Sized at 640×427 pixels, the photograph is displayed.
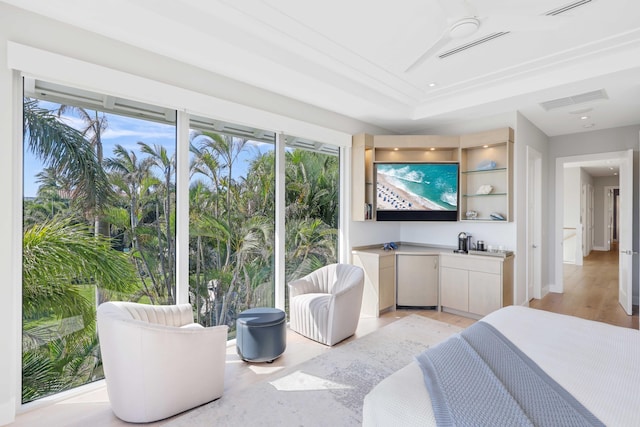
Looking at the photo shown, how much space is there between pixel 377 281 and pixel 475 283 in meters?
1.19

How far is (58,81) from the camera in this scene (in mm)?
2273

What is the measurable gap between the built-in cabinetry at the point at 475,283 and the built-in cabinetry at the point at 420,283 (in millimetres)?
101

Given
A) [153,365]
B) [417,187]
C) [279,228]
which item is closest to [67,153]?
[153,365]

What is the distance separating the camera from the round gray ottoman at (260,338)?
2812 millimetres

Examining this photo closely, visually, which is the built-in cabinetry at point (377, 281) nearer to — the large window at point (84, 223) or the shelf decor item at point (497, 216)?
the shelf decor item at point (497, 216)

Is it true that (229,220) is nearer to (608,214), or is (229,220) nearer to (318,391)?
(318,391)

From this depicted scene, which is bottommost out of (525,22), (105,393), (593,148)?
(105,393)

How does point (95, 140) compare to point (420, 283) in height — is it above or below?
above

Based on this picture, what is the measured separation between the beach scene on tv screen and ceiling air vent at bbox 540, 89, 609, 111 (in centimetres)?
120

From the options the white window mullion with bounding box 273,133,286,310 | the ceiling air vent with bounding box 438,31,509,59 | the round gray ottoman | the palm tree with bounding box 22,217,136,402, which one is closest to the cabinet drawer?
the white window mullion with bounding box 273,133,286,310

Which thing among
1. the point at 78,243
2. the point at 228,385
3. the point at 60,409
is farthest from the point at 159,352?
the point at 78,243

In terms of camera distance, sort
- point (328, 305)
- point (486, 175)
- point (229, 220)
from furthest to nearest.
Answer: point (486, 175) → point (229, 220) → point (328, 305)

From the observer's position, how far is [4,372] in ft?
6.74

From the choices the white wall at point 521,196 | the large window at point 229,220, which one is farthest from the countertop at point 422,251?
the large window at point 229,220
